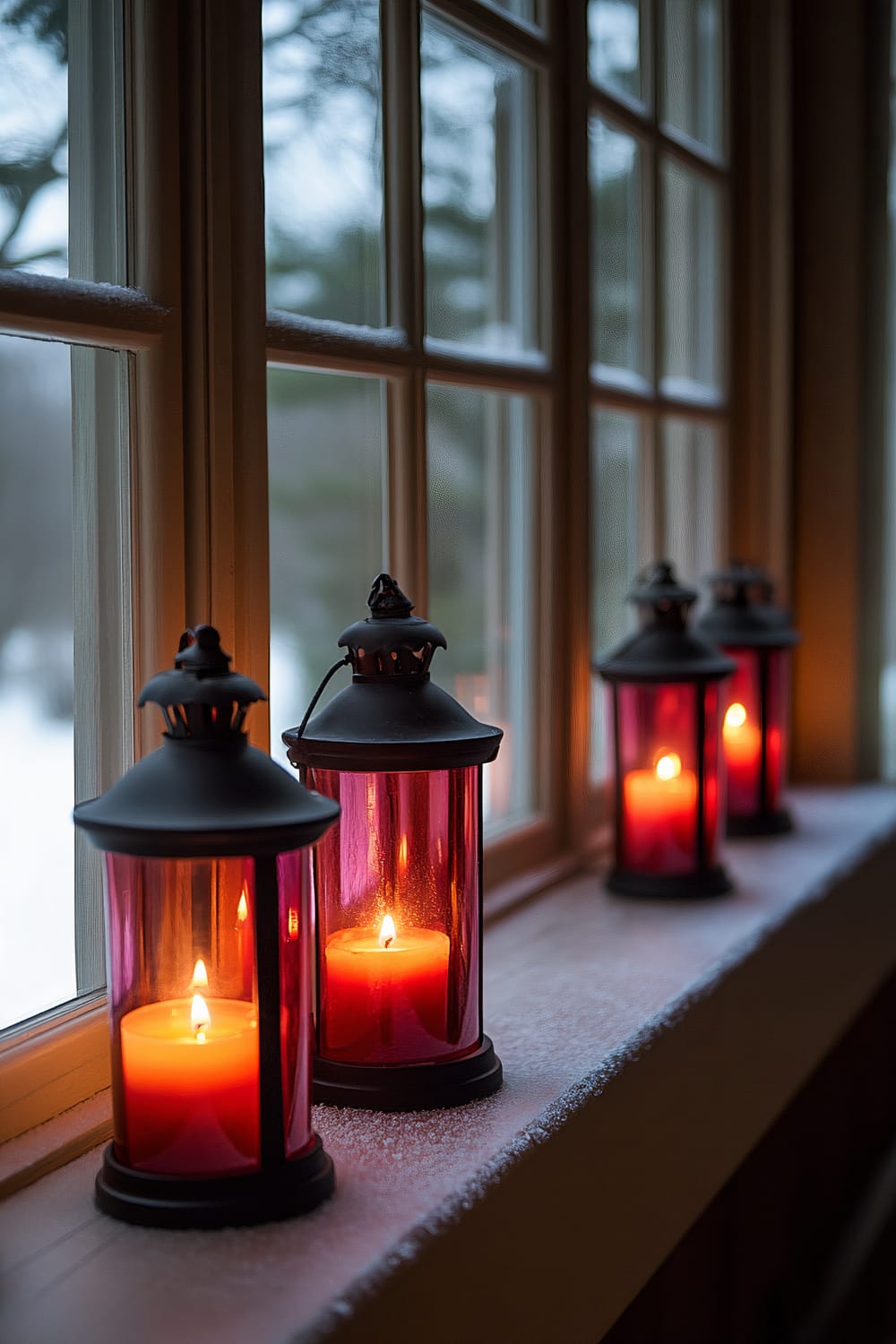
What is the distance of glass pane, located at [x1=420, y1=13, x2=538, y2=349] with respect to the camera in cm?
165

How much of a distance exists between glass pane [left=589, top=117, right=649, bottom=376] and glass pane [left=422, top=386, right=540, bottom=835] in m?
0.21

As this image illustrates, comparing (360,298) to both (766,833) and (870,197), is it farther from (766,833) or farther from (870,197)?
(870,197)

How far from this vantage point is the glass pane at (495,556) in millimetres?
1811

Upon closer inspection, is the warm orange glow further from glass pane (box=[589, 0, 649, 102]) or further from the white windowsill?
glass pane (box=[589, 0, 649, 102])

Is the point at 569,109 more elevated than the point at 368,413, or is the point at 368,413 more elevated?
the point at 569,109

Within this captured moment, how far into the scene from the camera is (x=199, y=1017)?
2.97 feet

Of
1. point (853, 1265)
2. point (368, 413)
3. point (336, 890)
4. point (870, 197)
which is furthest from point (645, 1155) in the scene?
point (870, 197)

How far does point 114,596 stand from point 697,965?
768 mm

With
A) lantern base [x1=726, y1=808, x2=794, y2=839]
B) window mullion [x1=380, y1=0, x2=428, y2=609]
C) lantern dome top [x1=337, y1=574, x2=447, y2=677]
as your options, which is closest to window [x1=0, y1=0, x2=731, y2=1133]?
window mullion [x1=380, y1=0, x2=428, y2=609]

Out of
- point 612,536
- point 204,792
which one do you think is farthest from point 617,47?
point 204,792

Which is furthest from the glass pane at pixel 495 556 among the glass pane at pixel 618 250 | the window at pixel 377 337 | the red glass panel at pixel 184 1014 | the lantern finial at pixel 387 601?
the red glass panel at pixel 184 1014

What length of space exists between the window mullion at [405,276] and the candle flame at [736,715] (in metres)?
0.80

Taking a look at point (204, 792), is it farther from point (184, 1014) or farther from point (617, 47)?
point (617, 47)

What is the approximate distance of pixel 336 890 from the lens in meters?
1.12
